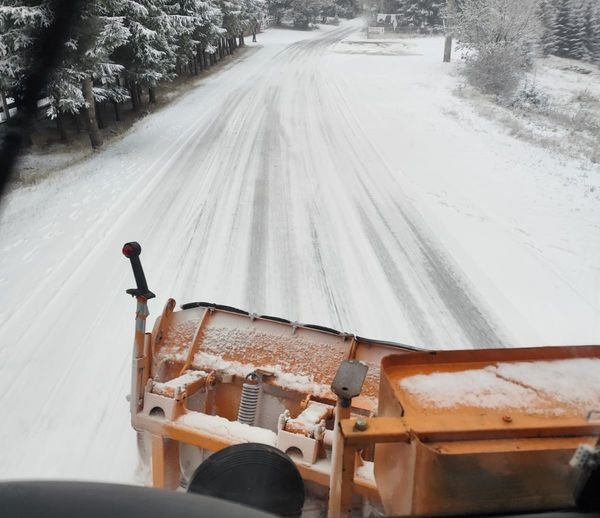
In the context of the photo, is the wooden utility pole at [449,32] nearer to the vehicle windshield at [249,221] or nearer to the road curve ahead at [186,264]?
the vehicle windshield at [249,221]

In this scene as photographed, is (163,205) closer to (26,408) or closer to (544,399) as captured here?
(26,408)

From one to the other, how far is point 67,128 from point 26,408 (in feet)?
60.5

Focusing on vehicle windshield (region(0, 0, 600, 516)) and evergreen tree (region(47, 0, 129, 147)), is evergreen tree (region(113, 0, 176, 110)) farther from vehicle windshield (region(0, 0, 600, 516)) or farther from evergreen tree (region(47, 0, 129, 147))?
evergreen tree (region(47, 0, 129, 147))

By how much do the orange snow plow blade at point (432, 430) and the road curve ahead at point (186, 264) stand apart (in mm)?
1231

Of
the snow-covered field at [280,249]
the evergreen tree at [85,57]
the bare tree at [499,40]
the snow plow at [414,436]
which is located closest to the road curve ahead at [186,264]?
the snow-covered field at [280,249]

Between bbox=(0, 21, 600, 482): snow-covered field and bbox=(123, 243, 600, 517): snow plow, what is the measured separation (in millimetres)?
1316

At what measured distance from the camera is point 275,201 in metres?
10.3

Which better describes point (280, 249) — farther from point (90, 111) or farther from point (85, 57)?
point (90, 111)

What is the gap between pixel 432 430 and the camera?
151 centimetres

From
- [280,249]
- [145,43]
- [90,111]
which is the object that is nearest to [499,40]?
[145,43]

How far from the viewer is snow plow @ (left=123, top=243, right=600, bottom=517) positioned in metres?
1.39

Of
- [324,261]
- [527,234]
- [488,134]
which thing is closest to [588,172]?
[488,134]

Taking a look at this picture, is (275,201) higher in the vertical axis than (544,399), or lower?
lower

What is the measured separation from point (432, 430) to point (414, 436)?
0.19 feet
